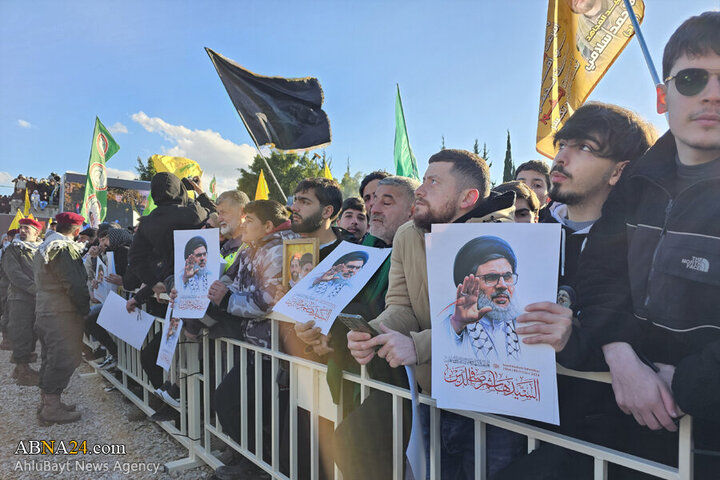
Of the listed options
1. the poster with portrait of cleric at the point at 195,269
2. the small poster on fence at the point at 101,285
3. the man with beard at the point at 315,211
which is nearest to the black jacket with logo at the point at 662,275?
the man with beard at the point at 315,211

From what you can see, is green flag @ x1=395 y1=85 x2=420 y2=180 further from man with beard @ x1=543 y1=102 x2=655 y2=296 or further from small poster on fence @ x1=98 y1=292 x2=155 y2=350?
man with beard @ x1=543 y1=102 x2=655 y2=296

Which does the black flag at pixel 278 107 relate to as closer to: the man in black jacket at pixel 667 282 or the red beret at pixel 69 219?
the red beret at pixel 69 219

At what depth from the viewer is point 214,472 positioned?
321 centimetres

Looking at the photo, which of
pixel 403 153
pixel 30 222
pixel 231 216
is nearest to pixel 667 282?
pixel 231 216

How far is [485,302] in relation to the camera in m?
1.38

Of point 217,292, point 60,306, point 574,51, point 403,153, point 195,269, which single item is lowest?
point 60,306

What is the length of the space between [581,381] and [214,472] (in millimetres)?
2911

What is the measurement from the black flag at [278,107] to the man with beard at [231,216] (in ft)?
4.00

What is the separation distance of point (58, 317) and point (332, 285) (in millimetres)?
4265

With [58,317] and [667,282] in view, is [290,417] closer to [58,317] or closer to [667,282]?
[667,282]

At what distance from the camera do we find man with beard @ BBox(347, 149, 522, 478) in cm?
160

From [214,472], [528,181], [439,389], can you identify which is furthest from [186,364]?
[528,181]

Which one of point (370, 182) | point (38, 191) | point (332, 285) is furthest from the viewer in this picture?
point (38, 191)

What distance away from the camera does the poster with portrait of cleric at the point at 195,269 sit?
3.02 meters
